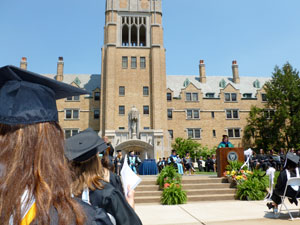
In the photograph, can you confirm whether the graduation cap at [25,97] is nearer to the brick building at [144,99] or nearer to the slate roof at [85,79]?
the brick building at [144,99]

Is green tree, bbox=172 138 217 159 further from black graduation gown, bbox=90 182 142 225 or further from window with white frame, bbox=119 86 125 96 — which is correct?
black graduation gown, bbox=90 182 142 225

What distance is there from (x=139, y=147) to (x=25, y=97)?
29.3 meters

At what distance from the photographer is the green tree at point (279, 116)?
1340 inches

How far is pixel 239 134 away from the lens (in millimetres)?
38062

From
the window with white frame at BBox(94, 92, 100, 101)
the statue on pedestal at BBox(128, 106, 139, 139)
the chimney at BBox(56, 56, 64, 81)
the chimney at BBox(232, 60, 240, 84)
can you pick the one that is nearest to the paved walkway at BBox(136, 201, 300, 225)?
the statue on pedestal at BBox(128, 106, 139, 139)

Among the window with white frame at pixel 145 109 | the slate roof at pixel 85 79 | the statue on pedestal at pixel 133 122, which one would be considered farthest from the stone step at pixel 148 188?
the slate roof at pixel 85 79

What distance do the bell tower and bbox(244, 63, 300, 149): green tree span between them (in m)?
15.3

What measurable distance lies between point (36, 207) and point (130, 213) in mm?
952

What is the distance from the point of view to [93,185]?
234 cm

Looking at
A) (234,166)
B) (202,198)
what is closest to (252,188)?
(234,166)

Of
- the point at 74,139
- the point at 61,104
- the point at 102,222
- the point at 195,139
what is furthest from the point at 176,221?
the point at 61,104

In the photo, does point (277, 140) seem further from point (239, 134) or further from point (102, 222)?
point (102, 222)

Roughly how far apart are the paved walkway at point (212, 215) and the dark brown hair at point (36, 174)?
5.23m

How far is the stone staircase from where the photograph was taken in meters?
8.90
